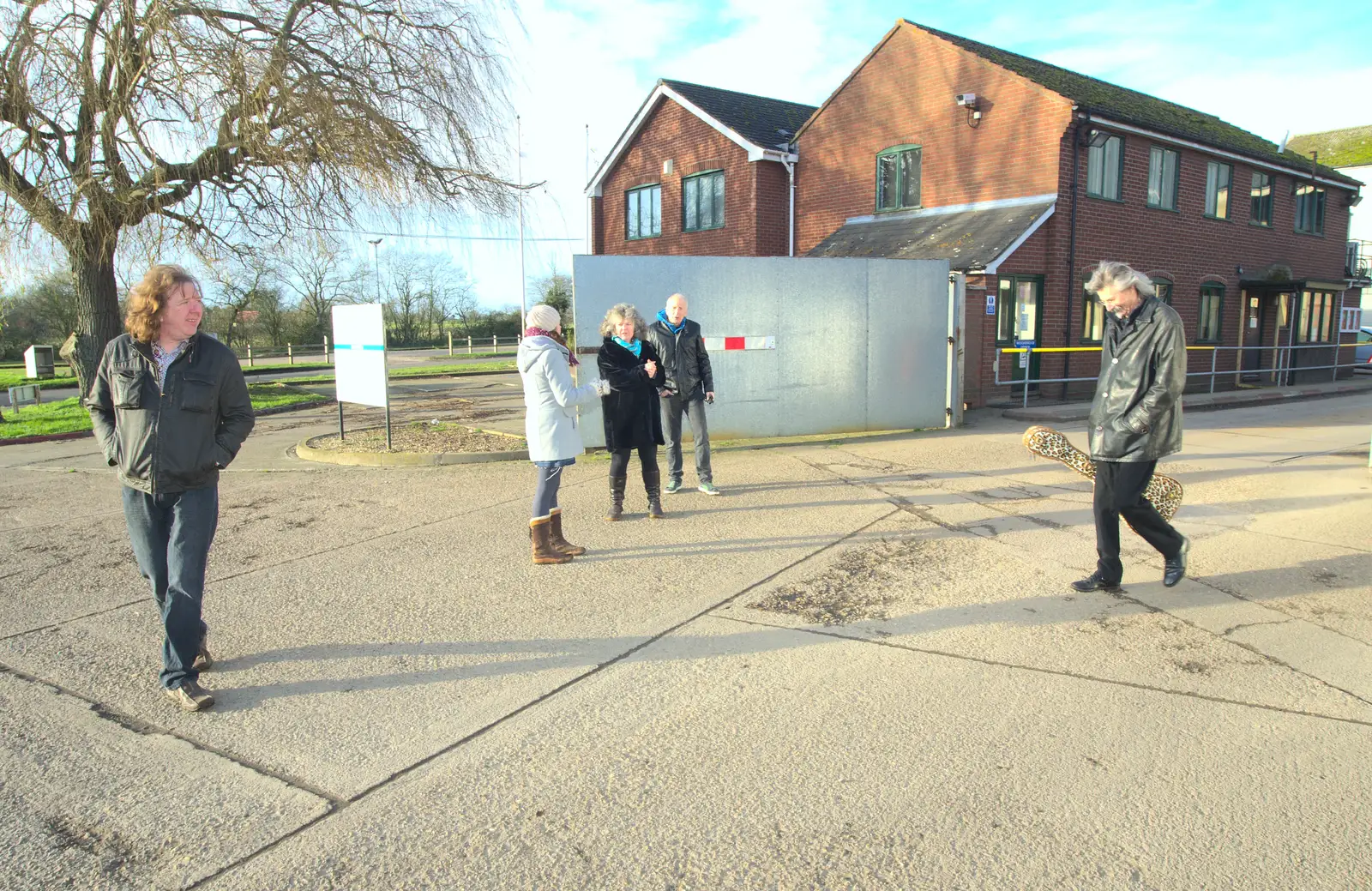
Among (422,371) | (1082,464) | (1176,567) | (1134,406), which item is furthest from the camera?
(422,371)

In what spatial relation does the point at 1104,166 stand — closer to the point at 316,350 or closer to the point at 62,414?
the point at 62,414

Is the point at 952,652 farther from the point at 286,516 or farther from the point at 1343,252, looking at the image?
the point at 1343,252

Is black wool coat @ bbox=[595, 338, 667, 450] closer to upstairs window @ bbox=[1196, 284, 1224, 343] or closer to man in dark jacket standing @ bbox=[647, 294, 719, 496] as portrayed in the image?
man in dark jacket standing @ bbox=[647, 294, 719, 496]

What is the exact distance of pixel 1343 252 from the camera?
25875 mm

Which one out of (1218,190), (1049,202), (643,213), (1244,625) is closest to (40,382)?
(643,213)

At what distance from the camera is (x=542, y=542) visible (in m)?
5.80

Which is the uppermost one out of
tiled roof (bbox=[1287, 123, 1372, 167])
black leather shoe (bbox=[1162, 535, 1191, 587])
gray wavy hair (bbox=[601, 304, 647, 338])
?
tiled roof (bbox=[1287, 123, 1372, 167])

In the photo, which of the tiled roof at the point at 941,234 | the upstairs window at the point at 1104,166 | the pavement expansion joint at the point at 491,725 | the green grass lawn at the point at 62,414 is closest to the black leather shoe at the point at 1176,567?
the pavement expansion joint at the point at 491,725

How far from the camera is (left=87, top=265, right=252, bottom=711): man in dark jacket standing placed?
3.68 metres

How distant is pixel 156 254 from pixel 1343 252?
99.0ft

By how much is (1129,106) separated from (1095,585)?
58.8ft

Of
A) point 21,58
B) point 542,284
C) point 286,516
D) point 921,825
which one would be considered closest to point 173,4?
point 21,58

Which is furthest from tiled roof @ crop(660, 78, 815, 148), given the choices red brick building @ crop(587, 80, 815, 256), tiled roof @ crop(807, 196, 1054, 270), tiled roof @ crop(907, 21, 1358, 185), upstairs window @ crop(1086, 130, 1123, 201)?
upstairs window @ crop(1086, 130, 1123, 201)

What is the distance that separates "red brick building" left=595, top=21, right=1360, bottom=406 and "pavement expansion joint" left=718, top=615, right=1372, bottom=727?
33.0 feet
